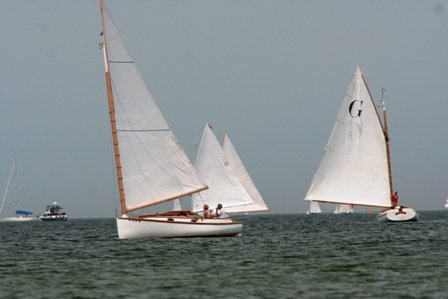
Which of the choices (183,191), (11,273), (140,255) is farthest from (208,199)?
(11,273)

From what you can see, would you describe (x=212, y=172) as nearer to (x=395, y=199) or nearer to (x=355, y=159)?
(x=355, y=159)

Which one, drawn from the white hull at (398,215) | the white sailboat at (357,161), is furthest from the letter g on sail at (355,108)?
the white hull at (398,215)

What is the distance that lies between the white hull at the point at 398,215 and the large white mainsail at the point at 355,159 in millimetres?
1159

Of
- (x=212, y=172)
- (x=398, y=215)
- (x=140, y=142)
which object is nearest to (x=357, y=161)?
(x=398, y=215)

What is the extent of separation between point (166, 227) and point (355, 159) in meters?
37.2

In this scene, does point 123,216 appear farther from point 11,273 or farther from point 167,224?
point 11,273

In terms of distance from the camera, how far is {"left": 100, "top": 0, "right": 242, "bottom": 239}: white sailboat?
5500cm

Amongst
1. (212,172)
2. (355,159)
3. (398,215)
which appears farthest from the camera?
(212,172)

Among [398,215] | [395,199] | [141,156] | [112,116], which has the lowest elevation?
[398,215]

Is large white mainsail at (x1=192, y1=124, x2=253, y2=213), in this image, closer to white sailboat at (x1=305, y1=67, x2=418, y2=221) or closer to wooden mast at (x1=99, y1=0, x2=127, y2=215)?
white sailboat at (x1=305, y1=67, x2=418, y2=221)

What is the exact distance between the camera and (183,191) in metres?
57.1

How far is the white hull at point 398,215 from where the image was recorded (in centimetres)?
9038

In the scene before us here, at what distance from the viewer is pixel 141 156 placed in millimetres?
56062

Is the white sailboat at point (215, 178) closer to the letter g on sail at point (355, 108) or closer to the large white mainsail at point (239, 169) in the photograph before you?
the large white mainsail at point (239, 169)
